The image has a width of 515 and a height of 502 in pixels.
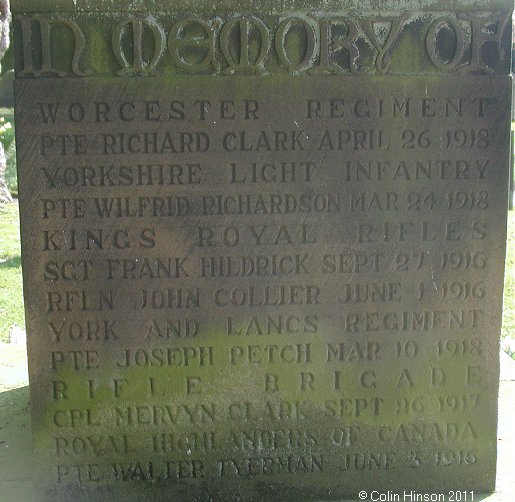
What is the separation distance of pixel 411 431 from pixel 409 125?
4.67 ft

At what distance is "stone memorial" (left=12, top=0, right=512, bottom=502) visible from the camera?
10.7 feet

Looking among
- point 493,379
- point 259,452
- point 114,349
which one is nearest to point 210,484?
point 259,452

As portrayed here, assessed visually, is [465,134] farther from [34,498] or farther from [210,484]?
[34,498]

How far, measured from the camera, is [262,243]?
3422 millimetres

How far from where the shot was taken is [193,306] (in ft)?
11.3

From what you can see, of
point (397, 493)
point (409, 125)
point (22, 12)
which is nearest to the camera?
point (22, 12)

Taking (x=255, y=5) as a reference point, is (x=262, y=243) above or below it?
below

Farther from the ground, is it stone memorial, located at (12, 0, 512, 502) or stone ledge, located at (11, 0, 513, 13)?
stone ledge, located at (11, 0, 513, 13)

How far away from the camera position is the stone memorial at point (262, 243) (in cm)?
326

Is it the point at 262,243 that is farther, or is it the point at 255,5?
the point at 262,243

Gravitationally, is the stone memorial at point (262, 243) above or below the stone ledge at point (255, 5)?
below

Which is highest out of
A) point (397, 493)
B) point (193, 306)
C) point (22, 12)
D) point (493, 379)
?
point (22, 12)

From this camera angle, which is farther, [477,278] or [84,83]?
[477,278]

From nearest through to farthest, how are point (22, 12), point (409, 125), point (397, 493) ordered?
point (22, 12)
point (409, 125)
point (397, 493)
